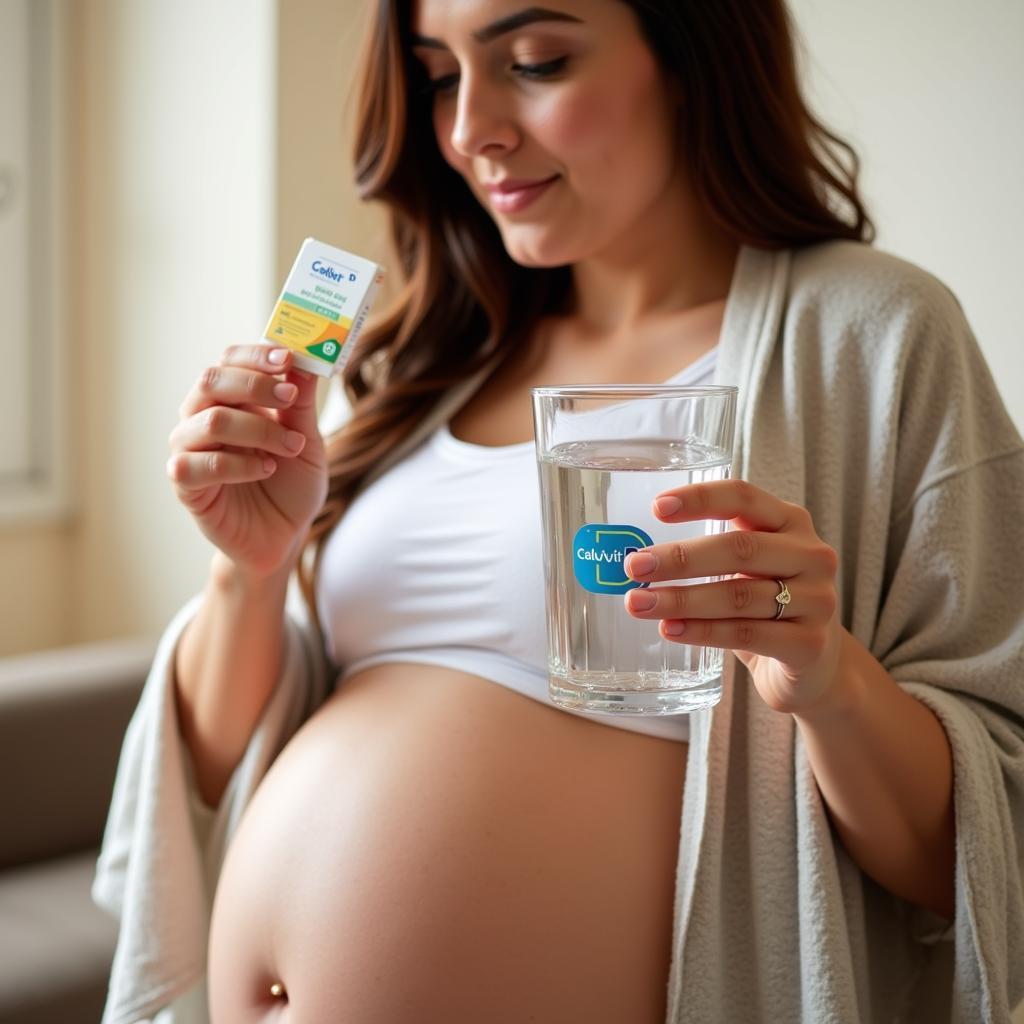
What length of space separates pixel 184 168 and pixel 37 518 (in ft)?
2.43

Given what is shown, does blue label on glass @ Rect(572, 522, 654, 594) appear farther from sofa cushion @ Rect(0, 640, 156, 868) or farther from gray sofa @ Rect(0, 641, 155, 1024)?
sofa cushion @ Rect(0, 640, 156, 868)

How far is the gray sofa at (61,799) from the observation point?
1.47 m

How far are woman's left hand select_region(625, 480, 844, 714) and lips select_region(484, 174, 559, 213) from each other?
449mm

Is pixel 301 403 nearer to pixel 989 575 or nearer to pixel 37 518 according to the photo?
pixel 989 575

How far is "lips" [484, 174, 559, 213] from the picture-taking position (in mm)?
1047

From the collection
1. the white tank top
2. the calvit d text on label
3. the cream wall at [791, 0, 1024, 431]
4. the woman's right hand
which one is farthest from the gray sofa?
the cream wall at [791, 0, 1024, 431]

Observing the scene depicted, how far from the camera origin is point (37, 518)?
2.39 meters

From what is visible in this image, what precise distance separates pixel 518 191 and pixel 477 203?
9.2 inches

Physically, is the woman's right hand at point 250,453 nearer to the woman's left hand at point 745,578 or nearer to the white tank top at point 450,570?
the white tank top at point 450,570

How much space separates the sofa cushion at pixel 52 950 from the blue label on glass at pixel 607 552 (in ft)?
3.34

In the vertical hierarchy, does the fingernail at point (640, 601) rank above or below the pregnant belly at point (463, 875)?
above

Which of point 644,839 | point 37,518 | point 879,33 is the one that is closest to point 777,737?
point 644,839

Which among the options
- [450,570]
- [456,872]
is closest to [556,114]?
[450,570]

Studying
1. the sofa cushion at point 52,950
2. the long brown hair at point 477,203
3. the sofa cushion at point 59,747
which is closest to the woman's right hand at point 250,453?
the long brown hair at point 477,203
